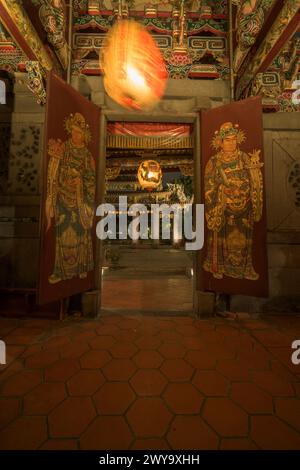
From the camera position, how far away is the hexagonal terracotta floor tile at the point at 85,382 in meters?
1.88

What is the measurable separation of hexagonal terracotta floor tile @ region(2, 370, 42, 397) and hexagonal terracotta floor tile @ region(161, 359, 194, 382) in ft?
3.92

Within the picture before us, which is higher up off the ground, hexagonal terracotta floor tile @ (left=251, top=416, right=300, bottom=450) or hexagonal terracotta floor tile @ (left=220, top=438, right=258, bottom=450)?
hexagonal terracotta floor tile @ (left=220, top=438, right=258, bottom=450)

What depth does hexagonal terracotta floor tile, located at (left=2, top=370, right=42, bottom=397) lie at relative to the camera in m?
1.86

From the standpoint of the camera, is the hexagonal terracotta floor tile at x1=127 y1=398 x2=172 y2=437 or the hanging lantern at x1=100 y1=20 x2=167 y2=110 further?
the hanging lantern at x1=100 y1=20 x2=167 y2=110

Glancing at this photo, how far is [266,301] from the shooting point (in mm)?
3844

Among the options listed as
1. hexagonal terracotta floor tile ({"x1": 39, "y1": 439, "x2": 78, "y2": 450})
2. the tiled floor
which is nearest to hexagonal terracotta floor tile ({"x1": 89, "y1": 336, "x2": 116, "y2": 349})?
the tiled floor

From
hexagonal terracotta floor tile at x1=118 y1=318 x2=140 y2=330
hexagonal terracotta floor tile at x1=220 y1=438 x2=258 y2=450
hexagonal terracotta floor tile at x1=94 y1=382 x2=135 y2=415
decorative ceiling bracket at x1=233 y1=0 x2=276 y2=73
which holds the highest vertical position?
decorative ceiling bracket at x1=233 y1=0 x2=276 y2=73

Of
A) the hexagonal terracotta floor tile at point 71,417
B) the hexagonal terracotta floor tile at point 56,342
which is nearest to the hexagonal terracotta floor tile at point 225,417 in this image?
the hexagonal terracotta floor tile at point 71,417

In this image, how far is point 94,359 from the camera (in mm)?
2396

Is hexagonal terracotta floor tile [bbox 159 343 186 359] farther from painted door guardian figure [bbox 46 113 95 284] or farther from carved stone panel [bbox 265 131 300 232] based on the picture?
carved stone panel [bbox 265 131 300 232]

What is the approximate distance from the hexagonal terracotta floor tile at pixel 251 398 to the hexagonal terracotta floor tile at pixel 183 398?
0.32 m

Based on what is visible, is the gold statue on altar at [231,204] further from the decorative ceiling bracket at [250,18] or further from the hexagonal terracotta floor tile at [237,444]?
the hexagonal terracotta floor tile at [237,444]

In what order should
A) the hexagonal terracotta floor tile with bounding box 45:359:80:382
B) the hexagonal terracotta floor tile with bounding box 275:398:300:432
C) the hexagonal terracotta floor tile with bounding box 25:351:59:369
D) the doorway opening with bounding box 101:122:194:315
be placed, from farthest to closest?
the doorway opening with bounding box 101:122:194:315
the hexagonal terracotta floor tile with bounding box 25:351:59:369
the hexagonal terracotta floor tile with bounding box 45:359:80:382
the hexagonal terracotta floor tile with bounding box 275:398:300:432

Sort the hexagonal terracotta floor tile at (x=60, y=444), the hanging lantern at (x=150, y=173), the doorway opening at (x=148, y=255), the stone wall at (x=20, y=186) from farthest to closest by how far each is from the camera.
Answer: the hanging lantern at (x=150, y=173) → the doorway opening at (x=148, y=255) → the stone wall at (x=20, y=186) → the hexagonal terracotta floor tile at (x=60, y=444)
